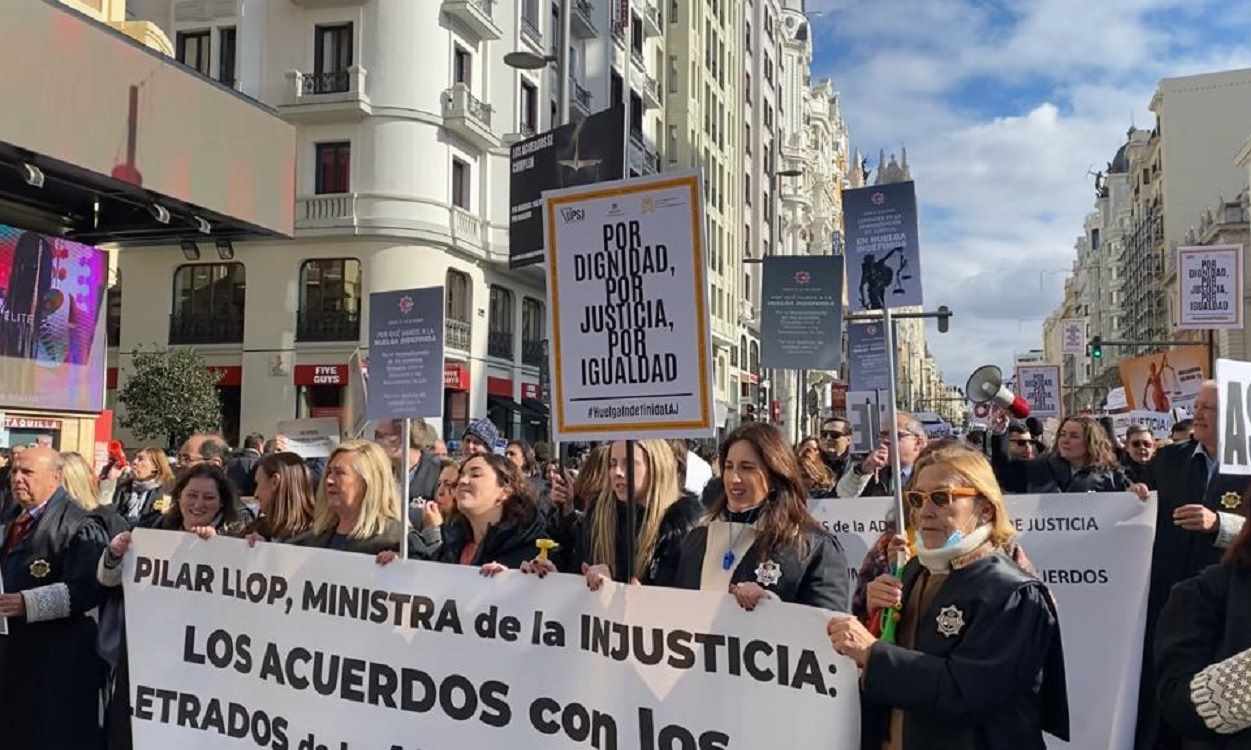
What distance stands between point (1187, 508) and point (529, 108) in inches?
1247

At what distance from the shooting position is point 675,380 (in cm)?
409

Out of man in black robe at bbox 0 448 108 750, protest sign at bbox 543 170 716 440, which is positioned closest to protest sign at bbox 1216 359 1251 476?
protest sign at bbox 543 170 716 440

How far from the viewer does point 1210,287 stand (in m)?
11.7

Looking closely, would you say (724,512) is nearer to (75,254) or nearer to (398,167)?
(75,254)

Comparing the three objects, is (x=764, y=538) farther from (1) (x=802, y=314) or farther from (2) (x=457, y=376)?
(2) (x=457, y=376)

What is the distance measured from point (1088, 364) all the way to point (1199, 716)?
14788cm

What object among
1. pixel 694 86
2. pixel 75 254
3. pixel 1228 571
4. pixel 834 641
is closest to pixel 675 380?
pixel 834 641

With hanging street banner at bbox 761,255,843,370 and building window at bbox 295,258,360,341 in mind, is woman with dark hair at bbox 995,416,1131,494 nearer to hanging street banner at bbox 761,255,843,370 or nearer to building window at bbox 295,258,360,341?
hanging street banner at bbox 761,255,843,370

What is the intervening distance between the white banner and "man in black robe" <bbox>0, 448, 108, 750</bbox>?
363cm

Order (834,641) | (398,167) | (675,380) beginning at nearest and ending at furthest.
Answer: (834,641) < (675,380) < (398,167)

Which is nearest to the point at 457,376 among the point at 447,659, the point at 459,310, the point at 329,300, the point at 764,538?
the point at 459,310

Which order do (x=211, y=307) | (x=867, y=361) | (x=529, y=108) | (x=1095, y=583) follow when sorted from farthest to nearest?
(x=529, y=108), (x=211, y=307), (x=867, y=361), (x=1095, y=583)

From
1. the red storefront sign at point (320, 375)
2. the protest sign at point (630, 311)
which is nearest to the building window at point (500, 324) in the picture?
the red storefront sign at point (320, 375)

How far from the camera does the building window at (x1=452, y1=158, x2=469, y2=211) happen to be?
31.3 metres
